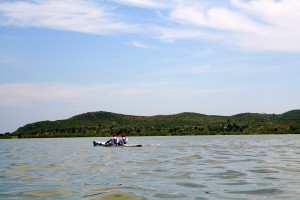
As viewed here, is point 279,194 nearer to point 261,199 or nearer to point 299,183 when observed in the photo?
point 261,199

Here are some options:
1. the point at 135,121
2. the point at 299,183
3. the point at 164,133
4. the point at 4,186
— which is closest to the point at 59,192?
the point at 4,186

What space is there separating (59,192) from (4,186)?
335 centimetres

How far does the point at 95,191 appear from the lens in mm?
15898

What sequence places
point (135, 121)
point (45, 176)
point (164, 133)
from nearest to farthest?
point (45, 176), point (164, 133), point (135, 121)

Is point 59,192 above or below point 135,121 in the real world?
below

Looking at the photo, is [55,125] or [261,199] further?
[55,125]

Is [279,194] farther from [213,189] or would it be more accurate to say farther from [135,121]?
[135,121]

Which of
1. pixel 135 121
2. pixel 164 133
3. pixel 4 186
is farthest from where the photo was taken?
pixel 135 121

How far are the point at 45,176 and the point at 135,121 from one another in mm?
172985

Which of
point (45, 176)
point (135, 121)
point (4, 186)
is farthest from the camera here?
point (135, 121)

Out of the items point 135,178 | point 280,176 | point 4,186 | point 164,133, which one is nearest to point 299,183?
point 280,176

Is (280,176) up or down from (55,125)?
down

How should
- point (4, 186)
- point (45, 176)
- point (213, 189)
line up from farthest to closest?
point (45, 176)
point (4, 186)
point (213, 189)

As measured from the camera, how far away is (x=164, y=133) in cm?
12700
